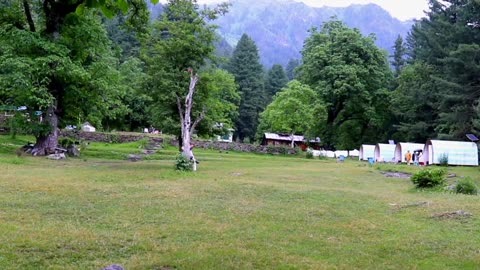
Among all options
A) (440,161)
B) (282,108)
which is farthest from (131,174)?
(282,108)

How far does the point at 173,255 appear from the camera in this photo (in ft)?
22.1

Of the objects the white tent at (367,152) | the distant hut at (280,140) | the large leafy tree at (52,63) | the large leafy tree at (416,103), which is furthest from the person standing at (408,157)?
the distant hut at (280,140)

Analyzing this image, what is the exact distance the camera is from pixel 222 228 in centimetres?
882

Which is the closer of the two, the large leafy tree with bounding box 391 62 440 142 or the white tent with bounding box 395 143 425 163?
the white tent with bounding box 395 143 425 163

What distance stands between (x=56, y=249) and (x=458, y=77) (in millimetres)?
40830

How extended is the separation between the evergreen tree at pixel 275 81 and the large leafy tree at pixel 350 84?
19044mm

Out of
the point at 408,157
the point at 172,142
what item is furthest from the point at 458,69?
the point at 172,142

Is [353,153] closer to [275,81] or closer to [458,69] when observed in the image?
[458,69]

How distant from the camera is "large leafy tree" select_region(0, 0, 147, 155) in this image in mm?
23859

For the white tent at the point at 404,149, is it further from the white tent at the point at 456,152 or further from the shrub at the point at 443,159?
the shrub at the point at 443,159

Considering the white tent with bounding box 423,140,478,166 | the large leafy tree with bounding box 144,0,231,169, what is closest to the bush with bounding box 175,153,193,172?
the large leafy tree with bounding box 144,0,231,169

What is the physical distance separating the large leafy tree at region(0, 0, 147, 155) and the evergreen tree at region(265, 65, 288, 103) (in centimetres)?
5125

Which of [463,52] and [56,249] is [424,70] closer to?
[463,52]

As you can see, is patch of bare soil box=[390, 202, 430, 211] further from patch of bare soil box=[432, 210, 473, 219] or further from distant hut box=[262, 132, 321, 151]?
distant hut box=[262, 132, 321, 151]
